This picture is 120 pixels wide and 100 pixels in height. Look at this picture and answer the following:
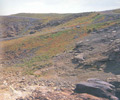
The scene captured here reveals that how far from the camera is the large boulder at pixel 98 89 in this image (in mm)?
10078

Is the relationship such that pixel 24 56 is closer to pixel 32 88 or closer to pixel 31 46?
pixel 31 46

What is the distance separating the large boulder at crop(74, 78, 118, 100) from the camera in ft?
33.1

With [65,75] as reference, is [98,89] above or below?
above

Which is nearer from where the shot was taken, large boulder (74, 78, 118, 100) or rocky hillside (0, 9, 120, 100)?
large boulder (74, 78, 118, 100)

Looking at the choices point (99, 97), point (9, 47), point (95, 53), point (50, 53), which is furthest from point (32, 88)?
point (9, 47)

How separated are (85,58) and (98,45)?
3.85 metres

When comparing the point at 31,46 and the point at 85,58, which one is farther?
the point at 31,46

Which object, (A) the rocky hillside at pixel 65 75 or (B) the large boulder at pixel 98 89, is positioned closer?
(B) the large boulder at pixel 98 89

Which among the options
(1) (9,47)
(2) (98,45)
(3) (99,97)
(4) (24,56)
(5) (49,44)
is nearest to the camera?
(3) (99,97)

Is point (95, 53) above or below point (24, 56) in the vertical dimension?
above

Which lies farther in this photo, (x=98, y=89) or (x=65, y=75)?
(x=65, y=75)

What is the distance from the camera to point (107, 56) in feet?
49.8

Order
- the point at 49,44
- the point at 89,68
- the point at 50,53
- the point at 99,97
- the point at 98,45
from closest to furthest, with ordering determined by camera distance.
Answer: the point at 99,97, the point at 89,68, the point at 98,45, the point at 50,53, the point at 49,44

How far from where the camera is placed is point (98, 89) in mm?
10312
